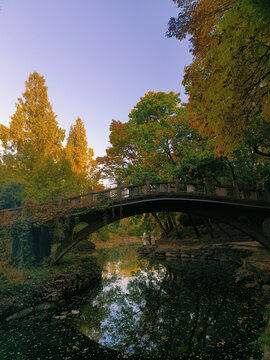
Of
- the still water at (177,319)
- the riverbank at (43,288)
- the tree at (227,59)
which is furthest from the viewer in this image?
the riverbank at (43,288)

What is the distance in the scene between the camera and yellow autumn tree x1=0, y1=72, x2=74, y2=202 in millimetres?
14406

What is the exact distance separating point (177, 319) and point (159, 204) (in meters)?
8.19

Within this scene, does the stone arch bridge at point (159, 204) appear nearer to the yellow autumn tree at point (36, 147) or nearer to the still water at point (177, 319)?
the yellow autumn tree at point (36, 147)

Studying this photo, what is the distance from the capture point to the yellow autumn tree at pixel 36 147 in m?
14.4

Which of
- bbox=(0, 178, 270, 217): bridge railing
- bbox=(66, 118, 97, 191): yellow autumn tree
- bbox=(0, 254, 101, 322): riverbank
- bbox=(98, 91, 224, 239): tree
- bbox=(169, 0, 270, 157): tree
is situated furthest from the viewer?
bbox=(66, 118, 97, 191): yellow autumn tree

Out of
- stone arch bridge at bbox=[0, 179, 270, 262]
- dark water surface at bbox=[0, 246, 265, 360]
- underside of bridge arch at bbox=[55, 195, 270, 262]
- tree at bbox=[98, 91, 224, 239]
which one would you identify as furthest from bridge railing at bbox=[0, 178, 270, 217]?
dark water surface at bbox=[0, 246, 265, 360]

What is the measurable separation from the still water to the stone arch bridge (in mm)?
3817

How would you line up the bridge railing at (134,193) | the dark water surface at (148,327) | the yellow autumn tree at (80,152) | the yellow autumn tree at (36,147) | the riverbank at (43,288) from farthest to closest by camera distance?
the yellow autumn tree at (80,152)
the yellow autumn tree at (36,147)
the bridge railing at (134,193)
the riverbank at (43,288)
the dark water surface at (148,327)

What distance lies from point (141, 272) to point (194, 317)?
874 centimetres

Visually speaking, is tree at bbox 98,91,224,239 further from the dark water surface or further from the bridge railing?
the dark water surface

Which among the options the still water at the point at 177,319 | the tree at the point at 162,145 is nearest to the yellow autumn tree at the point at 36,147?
the tree at the point at 162,145

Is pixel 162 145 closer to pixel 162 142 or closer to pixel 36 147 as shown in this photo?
pixel 162 142

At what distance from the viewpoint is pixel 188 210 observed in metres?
16.2

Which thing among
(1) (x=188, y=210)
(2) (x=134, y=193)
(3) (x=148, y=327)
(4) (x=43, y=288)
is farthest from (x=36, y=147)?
(3) (x=148, y=327)
